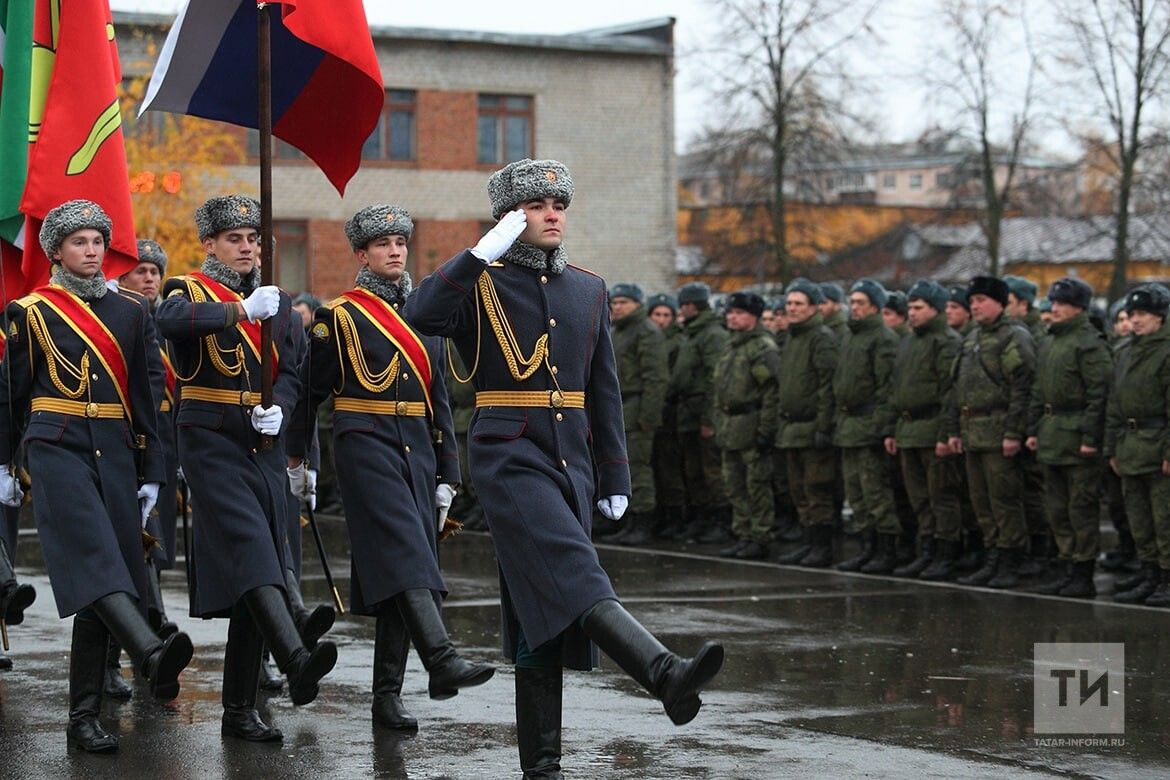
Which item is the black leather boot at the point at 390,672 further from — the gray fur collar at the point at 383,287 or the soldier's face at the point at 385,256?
the soldier's face at the point at 385,256

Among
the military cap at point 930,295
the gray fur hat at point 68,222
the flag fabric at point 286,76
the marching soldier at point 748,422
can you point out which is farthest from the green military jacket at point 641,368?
the gray fur hat at point 68,222

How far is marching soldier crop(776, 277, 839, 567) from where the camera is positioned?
49.3 ft

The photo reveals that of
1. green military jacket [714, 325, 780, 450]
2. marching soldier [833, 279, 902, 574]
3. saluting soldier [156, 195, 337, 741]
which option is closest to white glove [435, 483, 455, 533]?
saluting soldier [156, 195, 337, 741]

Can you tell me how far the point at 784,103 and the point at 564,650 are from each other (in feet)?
107

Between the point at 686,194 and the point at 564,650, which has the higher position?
the point at 686,194

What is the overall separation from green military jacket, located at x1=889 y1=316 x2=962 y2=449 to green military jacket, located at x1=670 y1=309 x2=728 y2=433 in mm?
2938

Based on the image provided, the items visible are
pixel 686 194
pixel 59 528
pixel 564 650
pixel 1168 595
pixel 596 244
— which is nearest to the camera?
pixel 564 650

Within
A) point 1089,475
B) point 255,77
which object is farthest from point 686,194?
point 255,77

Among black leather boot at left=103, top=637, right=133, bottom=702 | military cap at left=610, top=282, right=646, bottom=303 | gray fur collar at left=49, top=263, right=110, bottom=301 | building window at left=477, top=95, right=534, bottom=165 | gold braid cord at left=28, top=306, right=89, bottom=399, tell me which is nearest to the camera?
gold braid cord at left=28, top=306, right=89, bottom=399

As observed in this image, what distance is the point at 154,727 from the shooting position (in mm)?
8383

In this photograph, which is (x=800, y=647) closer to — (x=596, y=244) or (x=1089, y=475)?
(x=1089, y=475)

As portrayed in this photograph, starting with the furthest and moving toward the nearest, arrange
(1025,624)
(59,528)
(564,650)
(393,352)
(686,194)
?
1. (686,194)
2. (1025,624)
3. (393,352)
4. (59,528)
5. (564,650)

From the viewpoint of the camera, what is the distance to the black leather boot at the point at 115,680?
30.1 ft

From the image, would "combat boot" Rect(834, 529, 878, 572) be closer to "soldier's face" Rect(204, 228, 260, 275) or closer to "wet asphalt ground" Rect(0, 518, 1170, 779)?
"wet asphalt ground" Rect(0, 518, 1170, 779)
